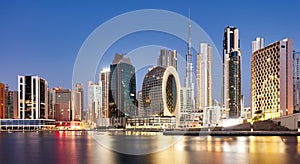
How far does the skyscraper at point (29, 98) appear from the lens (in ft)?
477

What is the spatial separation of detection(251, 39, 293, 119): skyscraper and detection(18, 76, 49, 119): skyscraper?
299ft

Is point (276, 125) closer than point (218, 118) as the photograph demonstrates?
Yes

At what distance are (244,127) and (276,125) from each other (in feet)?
21.8

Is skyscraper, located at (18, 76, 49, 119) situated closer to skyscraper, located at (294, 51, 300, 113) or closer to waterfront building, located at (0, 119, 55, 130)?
waterfront building, located at (0, 119, 55, 130)

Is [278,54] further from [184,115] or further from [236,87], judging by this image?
[236,87]

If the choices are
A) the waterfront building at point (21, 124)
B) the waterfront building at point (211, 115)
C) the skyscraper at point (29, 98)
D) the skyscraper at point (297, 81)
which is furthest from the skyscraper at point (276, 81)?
the skyscraper at point (29, 98)

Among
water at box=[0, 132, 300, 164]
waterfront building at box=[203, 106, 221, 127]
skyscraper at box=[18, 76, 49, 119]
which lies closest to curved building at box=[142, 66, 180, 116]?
water at box=[0, 132, 300, 164]

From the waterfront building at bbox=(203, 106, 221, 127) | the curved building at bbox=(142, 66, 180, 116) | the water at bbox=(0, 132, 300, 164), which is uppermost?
the curved building at bbox=(142, 66, 180, 116)

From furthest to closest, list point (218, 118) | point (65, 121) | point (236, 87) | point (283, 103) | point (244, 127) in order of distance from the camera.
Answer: point (65, 121) → point (236, 87) → point (218, 118) → point (283, 103) → point (244, 127)

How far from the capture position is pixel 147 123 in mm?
113625

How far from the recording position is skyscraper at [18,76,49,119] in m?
145

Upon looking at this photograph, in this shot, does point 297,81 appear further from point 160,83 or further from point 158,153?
point 158,153

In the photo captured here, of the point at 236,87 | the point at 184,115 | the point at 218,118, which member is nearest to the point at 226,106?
the point at 236,87

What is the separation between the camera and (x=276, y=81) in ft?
265
